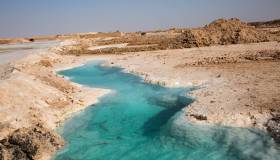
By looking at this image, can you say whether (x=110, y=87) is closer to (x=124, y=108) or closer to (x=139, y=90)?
(x=139, y=90)

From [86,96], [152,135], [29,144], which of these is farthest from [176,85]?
[29,144]

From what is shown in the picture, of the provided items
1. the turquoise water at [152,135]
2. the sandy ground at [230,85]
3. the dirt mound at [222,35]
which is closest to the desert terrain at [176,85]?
the sandy ground at [230,85]

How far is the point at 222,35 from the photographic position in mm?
49469

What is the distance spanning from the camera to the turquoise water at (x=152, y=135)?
38.9 ft

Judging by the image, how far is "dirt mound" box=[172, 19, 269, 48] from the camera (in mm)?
47000

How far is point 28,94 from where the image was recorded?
2020cm

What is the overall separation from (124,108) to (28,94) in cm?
606

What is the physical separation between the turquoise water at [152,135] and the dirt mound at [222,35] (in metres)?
29.1

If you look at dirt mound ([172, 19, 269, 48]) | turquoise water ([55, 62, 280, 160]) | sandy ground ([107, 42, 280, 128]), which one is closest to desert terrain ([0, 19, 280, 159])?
sandy ground ([107, 42, 280, 128])

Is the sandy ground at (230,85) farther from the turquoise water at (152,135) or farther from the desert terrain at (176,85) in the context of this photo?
the turquoise water at (152,135)

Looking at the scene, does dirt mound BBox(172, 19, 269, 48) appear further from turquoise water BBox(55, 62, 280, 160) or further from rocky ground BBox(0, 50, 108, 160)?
turquoise water BBox(55, 62, 280, 160)

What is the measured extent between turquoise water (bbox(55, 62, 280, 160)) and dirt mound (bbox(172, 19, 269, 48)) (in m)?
29.1

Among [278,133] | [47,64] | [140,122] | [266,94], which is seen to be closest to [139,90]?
[140,122]

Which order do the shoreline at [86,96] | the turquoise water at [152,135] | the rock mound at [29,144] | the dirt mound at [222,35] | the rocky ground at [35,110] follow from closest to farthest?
1. the turquoise water at [152,135]
2. the rock mound at [29,144]
3. the rocky ground at [35,110]
4. the shoreline at [86,96]
5. the dirt mound at [222,35]
